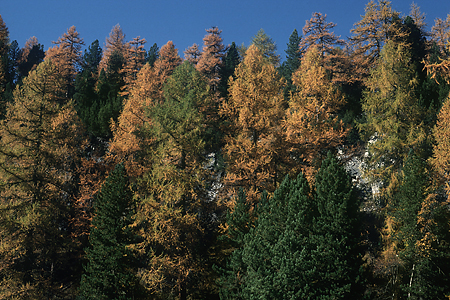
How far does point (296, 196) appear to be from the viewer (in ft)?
62.2

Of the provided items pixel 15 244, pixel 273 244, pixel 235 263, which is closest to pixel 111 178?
pixel 15 244

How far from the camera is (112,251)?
20.0 m

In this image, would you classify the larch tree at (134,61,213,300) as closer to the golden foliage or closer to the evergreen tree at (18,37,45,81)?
the golden foliage

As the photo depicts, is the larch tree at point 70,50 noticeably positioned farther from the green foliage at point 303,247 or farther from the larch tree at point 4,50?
the green foliage at point 303,247

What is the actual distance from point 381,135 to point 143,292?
17.4 m

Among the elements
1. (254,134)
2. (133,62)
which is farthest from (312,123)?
(133,62)

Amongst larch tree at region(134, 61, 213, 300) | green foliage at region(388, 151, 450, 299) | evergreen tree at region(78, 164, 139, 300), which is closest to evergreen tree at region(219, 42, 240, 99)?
larch tree at region(134, 61, 213, 300)

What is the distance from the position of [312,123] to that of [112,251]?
534 inches

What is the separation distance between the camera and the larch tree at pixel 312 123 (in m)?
22.0

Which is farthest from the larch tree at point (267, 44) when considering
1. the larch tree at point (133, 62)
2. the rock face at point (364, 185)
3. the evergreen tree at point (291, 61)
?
the rock face at point (364, 185)

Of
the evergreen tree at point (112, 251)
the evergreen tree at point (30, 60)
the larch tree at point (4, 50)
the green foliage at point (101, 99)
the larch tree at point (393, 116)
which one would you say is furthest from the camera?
the evergreen tree at point (30, 60)

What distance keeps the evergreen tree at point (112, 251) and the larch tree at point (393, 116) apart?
597 inches

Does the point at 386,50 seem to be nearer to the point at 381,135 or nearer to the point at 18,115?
the point at 381,135

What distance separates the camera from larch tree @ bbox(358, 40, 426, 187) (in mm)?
23062
